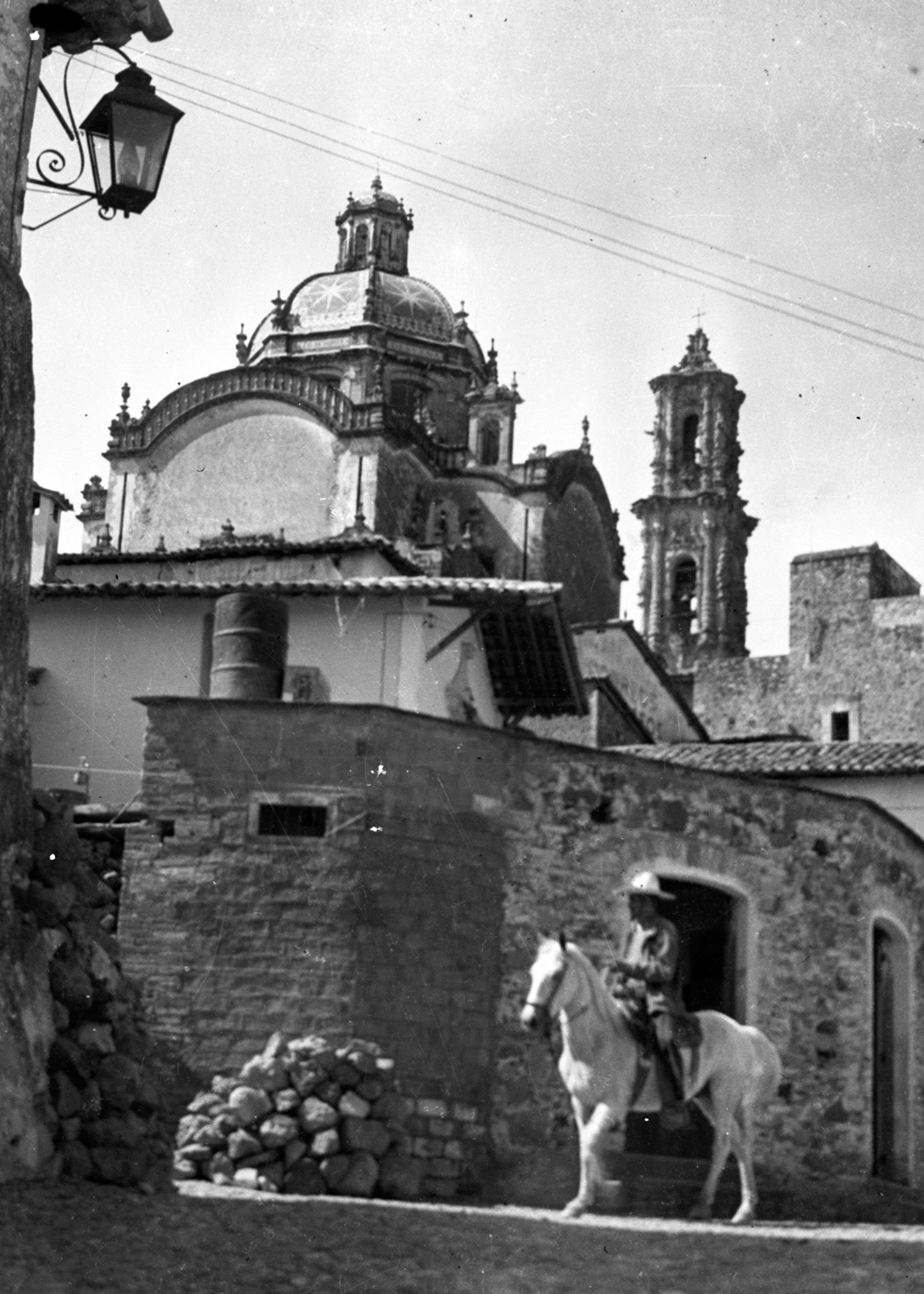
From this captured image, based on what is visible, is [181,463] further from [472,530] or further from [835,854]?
[835,854]

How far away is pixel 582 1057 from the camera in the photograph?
1399 cm

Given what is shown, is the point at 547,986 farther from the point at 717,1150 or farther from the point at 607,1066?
the point at 717,1150

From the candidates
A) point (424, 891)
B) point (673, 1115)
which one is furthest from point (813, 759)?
point (673, 1115)

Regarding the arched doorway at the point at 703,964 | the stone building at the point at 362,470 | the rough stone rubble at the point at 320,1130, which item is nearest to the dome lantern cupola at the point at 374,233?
the stone building at the point at 362,470

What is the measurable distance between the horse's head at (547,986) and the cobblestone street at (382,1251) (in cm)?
130

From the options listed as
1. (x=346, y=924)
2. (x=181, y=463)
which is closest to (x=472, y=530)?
(x=181, y=463)

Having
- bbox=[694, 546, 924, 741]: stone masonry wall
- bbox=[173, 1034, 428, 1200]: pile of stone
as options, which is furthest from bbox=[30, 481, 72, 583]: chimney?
bbox=[694, 546, 924, 741]: stone masonry wall

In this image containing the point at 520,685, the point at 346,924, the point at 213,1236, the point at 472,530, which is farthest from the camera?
the point at 472,530

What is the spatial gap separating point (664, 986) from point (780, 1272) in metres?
3.10

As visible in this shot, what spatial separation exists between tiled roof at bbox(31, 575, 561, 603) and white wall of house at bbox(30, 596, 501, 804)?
0.81 feet

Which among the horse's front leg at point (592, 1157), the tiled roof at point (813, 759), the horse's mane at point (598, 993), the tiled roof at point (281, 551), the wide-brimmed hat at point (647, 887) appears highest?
the tiled roof at point (281, 551)

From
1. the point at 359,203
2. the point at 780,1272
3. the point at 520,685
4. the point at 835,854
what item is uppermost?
the point at 359,203

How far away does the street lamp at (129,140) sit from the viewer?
1070 centimetres

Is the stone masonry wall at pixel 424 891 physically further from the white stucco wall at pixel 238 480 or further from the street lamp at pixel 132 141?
the white stucco wall at pixel 238 480
